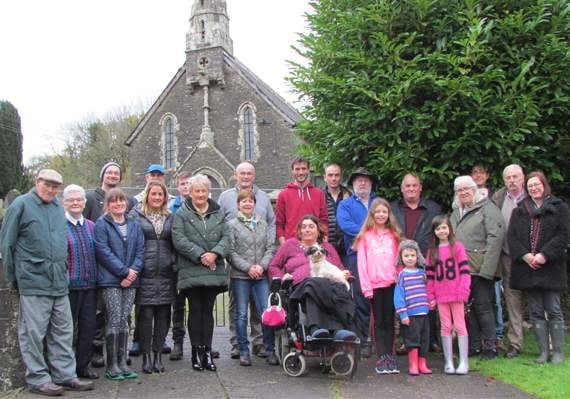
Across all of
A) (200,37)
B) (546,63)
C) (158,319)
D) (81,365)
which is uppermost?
(200,37)

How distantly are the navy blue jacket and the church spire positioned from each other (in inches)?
1200

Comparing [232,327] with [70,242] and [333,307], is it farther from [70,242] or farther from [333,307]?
[70,242]

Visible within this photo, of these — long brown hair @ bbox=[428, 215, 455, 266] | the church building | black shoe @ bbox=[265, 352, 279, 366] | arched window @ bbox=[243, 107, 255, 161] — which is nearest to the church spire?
the church building

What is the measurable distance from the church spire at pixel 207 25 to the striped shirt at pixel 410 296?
30.8 meters

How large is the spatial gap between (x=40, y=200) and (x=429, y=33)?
5.22m

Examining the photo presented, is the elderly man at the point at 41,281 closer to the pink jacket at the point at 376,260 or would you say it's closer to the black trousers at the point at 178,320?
the black trousers at the point at 178,320

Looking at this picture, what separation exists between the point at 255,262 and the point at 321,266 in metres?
0.89

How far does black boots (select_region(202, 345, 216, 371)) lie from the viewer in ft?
21.5

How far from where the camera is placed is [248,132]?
34500mm

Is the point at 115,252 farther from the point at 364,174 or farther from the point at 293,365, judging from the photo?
the point at 364,174

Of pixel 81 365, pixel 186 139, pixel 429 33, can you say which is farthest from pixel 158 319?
pixel 186 139

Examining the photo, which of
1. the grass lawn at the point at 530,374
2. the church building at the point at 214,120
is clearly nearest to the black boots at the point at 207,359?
the grass lawn at the point at 530,374

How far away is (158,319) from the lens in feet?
21.2

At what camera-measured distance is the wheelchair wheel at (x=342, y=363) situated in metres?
6.05
